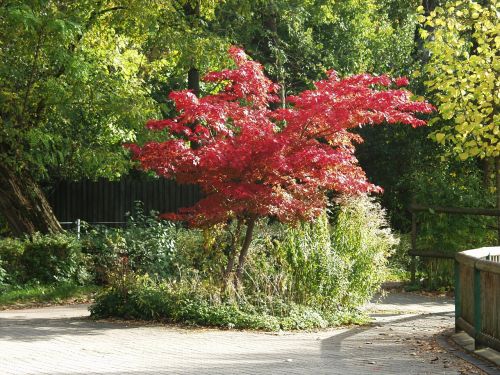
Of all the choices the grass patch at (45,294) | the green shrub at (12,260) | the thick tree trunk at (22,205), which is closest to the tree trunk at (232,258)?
the grass patch at (45,294)

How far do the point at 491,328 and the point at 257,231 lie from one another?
6.94 meters

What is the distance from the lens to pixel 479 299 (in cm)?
1098

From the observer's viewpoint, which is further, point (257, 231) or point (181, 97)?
point (257, 231)

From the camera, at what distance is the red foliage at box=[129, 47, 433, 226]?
13.6 m

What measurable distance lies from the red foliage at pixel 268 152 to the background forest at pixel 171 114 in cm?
90

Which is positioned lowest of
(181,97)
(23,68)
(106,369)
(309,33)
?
(106,369)

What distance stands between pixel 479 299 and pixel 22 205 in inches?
486

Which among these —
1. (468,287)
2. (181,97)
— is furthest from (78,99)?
(468,287)

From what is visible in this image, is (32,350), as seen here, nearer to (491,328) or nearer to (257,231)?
(491,328)

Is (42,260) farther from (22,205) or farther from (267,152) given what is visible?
(267,152)

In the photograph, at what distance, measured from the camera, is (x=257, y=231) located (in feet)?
55.9

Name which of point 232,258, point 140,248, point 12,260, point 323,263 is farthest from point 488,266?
point 12,260

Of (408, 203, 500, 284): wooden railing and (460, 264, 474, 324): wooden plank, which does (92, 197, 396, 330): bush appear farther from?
(408, 203, 500, 284): wooden railing

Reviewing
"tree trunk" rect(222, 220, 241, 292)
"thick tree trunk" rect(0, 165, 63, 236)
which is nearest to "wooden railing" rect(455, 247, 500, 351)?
"tree trunk" rect(222, 220, 241, 292)
